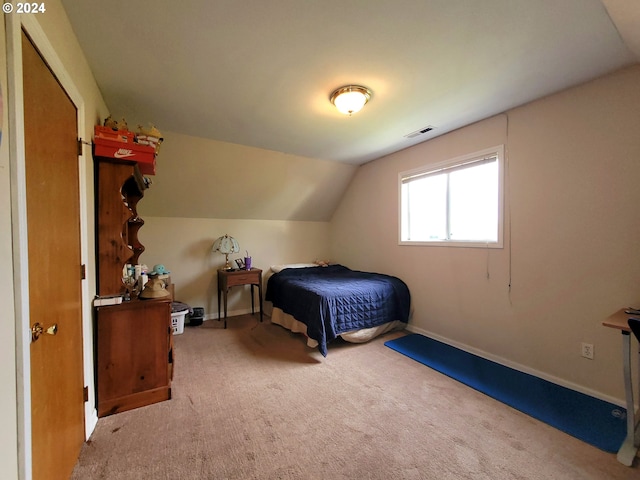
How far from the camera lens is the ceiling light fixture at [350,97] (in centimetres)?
213

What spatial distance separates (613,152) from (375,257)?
2.69m

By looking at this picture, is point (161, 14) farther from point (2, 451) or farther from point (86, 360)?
point (86, 360)

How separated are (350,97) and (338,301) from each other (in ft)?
6.36

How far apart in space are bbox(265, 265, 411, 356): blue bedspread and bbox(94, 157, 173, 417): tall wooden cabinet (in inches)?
54.1

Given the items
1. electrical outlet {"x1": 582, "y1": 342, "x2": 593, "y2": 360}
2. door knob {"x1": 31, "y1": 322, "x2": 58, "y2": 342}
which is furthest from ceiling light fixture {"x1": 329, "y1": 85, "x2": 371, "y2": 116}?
electrical outlet {"x1": 582, "y1": 342, "x2": 593, "y2": 360}

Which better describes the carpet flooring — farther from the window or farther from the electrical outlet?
the window

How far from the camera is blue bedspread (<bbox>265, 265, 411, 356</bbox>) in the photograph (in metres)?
2.84

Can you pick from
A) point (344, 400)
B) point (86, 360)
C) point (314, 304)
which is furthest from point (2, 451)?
point (314, 304)

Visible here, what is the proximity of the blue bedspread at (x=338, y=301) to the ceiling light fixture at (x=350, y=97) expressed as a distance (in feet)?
5.92

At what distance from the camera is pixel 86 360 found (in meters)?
1.69

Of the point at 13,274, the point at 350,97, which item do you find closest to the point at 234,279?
the point at 350,97

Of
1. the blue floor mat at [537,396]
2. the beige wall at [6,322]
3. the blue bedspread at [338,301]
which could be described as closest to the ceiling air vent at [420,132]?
the blue bedspread at [338,301]

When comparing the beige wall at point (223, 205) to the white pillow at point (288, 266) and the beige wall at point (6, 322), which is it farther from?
the beige wall at point (6, 322)

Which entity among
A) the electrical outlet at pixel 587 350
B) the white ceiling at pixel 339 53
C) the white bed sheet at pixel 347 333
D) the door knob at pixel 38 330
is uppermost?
the white ceiling at pixel 339 53
